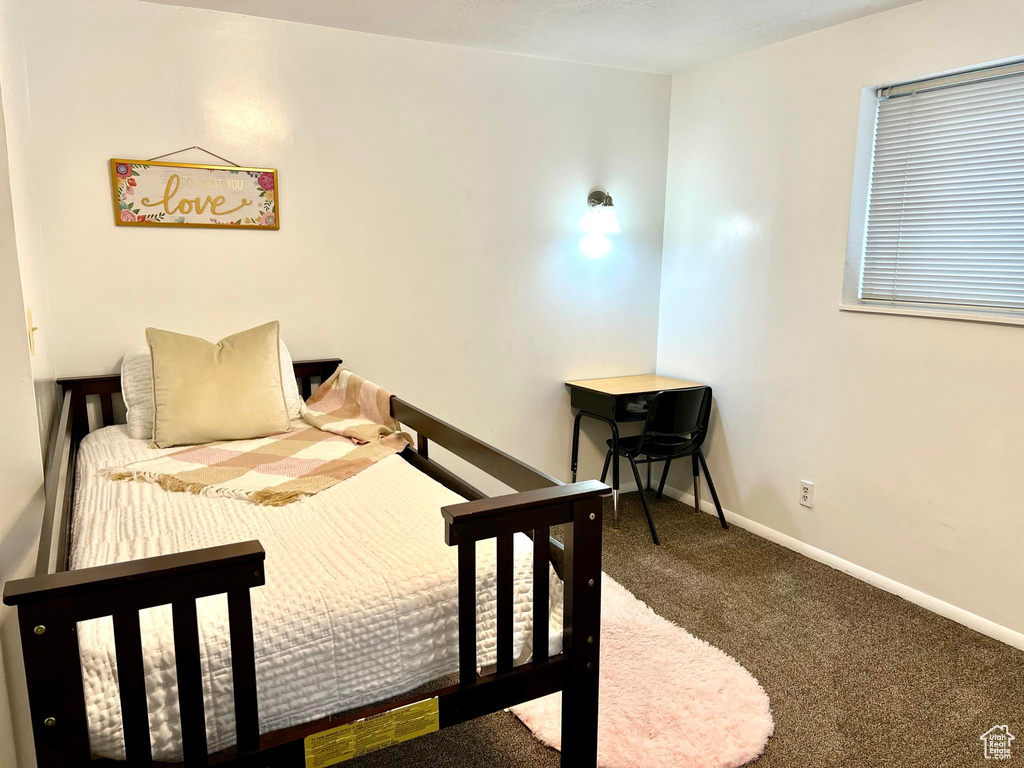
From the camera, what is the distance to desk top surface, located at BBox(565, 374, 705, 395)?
10.9ft

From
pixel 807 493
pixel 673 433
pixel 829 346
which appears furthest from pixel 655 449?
pixel 829 346

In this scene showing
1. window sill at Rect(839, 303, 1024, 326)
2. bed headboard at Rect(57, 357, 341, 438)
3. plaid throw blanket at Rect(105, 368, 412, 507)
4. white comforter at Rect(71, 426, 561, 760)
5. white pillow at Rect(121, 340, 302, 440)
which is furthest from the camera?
bed headboard at Rect(57, 357, 341, 438)

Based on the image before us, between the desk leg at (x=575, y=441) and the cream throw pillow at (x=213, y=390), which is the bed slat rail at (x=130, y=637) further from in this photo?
the desk leg at (x=575, y=441)

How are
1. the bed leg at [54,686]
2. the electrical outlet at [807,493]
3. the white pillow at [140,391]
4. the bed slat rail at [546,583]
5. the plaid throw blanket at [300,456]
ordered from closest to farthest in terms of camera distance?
the bed leg at [54,686] < the bed slat rail at [546,583] < the plaid throw blanket at [300,456] < the white pillow at [140,391] < the electrical outlet at [807,493]

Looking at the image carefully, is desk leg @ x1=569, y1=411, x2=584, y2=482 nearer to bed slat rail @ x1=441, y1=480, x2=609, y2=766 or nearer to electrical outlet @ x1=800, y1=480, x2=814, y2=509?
electrical outlet @ x1=800, y1=480, x2=814, y2=509

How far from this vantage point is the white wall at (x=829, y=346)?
92.4 inches

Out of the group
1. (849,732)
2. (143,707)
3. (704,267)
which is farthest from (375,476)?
(704,267)

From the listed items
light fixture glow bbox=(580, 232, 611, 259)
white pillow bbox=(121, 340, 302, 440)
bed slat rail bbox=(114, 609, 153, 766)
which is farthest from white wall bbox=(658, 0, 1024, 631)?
bed slat rail bbox=(114, 609, 153, 766)

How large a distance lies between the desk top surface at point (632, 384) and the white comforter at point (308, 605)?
1.64 meters

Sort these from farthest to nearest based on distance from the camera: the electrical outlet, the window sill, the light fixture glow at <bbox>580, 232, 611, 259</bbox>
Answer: the light fixture glow at <bbox>580, 232, 611, 259</bbox>
the electrical outlet
the window sill

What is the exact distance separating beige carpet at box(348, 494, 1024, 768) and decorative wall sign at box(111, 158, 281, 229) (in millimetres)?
1963

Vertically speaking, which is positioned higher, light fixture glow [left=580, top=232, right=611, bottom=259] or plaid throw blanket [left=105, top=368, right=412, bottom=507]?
light fixture glow [left=580, top=232, right=611, bottom=259]

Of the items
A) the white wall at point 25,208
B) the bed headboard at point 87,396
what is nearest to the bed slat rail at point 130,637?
the white wall at point 25,208

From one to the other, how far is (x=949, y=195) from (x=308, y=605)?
2479 mm
